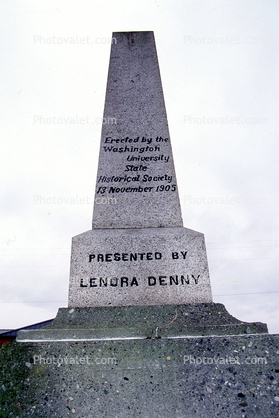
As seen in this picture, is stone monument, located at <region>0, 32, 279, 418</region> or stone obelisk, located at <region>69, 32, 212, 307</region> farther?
stone obelisk, located at <region>69, 32, 212, 307</region>

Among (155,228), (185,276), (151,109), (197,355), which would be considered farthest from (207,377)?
(151,109)

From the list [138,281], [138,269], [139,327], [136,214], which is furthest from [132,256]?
[139,327]

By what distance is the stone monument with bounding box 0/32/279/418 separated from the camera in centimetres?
203

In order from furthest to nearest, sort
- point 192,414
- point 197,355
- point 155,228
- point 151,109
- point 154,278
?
point 151,109 → point 155,228 → point 154,278 → point 197,355 → point 192,414

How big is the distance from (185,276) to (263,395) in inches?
45.3

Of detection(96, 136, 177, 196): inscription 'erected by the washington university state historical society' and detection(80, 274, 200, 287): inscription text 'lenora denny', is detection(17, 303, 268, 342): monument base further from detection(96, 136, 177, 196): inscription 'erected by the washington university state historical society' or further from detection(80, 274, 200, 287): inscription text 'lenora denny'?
detection(96, 136, 177, 196): inscription 'erected by the washington university state historical society'

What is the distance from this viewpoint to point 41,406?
2.02 meters

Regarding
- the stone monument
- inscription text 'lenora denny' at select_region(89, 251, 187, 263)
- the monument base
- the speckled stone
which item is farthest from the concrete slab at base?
inscription text 'lenora denny' at select_region(89, 251, 187, 263)

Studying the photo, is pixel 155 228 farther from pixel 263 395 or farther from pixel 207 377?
pixel 263 395

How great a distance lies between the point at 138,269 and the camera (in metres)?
2.91

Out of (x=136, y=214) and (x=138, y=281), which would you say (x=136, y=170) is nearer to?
(x=136, y=214)

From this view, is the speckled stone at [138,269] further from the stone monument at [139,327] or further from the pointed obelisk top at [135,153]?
the pointed obelisk top at [135,153]

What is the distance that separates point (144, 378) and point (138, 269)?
40.2 inches

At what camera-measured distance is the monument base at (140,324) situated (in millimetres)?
2354
